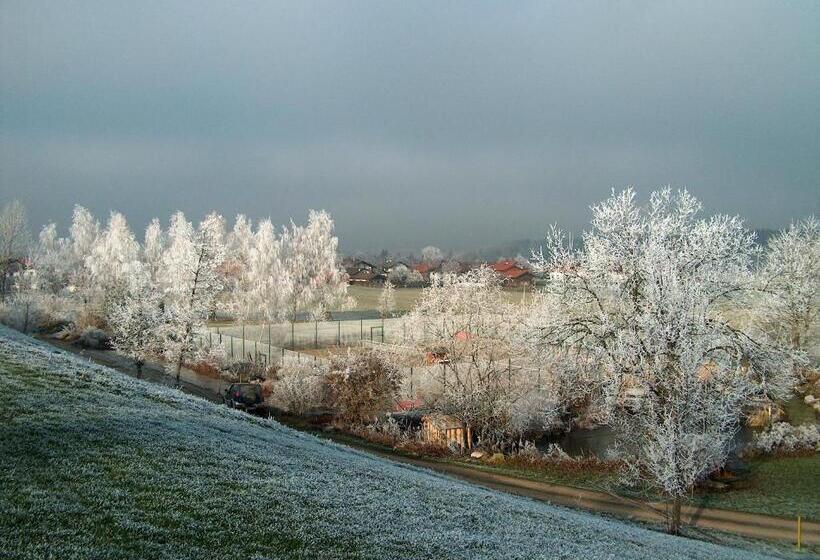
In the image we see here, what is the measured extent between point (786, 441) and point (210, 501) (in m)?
26.4

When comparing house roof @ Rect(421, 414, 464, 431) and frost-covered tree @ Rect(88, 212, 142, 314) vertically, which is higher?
frost-covered tree @ Rect(88, 212, 142, 314)

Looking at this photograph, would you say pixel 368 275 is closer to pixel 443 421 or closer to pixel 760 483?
pixel 443 421

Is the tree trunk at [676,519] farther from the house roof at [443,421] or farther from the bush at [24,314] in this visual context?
the bush at [24,314]


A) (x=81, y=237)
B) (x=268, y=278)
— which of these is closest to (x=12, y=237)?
(x=81, y=237)

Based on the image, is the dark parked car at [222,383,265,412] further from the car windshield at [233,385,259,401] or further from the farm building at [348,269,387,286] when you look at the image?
the farm building at [348,269,387,286]

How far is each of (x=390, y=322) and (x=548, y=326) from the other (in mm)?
36593

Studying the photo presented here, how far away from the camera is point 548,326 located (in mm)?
21219

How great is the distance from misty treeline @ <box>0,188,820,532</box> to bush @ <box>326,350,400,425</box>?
117 millimetres

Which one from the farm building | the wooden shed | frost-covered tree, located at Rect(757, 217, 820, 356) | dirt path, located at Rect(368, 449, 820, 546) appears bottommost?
dirt path, located at Rect(368, 449, 820, 546)

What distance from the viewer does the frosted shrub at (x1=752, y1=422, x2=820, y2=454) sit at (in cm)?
2694

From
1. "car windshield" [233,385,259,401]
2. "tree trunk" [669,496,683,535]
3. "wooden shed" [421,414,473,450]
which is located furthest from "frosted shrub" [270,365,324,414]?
"tree trunk" [669,496,683,535]

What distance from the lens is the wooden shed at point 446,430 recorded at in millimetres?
28953

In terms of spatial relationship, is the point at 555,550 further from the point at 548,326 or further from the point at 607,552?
the point at 548,326

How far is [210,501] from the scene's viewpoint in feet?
31.4
